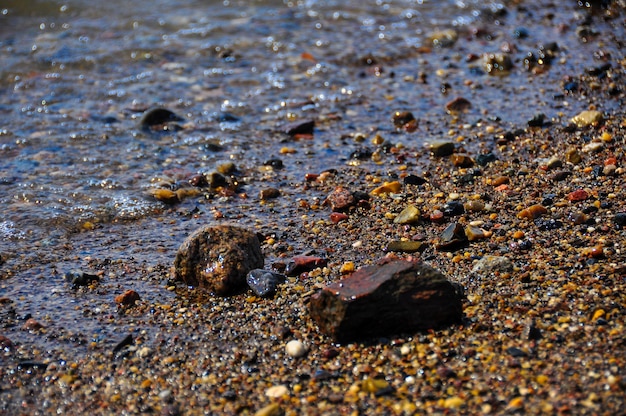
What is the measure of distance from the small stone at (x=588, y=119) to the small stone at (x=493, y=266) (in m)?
2.18

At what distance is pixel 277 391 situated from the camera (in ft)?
10.6

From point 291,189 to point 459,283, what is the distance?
181 centimetres

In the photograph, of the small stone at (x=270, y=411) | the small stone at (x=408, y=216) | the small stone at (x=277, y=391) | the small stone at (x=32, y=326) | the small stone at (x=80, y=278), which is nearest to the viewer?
the small stone at (x=270, y=411)

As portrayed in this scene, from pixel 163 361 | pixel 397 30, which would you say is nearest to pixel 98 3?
pixel 397 30

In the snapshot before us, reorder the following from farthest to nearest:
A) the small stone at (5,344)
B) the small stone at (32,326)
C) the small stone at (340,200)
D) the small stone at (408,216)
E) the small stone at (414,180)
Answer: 1. the small stone at (414,180)
2. the small stone at (340,200)
3. the small stone at (408,216)
4. the small stone at (32,326)
5. the small stone at (5,344)

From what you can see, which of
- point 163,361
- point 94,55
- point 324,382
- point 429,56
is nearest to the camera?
point 324,382

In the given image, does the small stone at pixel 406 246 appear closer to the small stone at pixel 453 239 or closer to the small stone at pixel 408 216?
the small stone at pixel 453 239

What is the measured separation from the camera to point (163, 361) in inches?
139

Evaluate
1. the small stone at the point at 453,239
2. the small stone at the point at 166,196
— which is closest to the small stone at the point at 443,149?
the small stone at the point at 453,239

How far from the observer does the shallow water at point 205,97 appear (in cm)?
503

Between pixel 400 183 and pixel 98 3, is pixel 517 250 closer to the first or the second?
pixel 400 183

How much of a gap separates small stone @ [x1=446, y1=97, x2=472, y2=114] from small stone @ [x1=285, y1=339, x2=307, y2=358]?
3.42 metres

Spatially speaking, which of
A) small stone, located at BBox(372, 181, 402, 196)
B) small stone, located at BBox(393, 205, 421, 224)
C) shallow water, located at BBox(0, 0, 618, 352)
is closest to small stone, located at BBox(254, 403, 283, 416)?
shallow water, located at BBox(0, 0, 618, 352)

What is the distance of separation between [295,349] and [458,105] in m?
3.55
